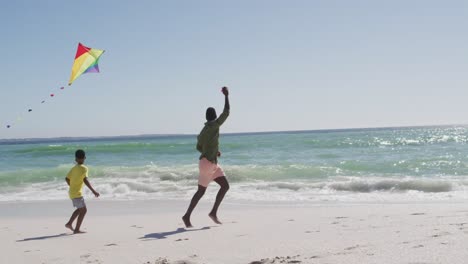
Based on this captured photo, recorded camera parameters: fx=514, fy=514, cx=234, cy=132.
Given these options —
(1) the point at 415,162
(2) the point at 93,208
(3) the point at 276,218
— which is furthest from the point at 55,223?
(1) the point at 415,162

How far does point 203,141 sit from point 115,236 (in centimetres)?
151

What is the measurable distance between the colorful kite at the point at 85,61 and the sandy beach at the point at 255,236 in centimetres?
231

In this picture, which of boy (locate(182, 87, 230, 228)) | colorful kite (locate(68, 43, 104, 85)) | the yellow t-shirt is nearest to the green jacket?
boy (locate(182, 87, 230, 228))

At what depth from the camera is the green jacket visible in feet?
20.5

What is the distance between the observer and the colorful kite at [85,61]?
8.17m

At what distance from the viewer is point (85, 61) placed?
27.3 feet

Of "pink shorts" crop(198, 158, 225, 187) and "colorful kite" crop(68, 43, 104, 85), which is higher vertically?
"colorful kite" crop(68, 43, 104, 85)

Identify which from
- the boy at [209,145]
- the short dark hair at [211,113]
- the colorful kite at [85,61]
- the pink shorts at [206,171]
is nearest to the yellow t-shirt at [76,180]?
the boy at [209,145]

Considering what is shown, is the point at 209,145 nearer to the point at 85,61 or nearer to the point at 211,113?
the point at 211,113

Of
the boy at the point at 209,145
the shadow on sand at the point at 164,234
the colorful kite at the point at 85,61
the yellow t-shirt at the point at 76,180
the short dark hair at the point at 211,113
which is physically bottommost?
the shadow on sand at the point at 164,234

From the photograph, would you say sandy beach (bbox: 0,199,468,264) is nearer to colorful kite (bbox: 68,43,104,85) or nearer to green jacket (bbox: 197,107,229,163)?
green jacket (bbox: 197,107,229,163)

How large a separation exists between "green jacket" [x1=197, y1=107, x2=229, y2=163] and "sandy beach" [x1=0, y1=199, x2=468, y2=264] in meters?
0.89

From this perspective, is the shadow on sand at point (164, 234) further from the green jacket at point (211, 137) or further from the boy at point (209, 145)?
the green jacket at point (211, 137)

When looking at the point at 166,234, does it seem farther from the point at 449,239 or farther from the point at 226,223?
the point at 449,239
